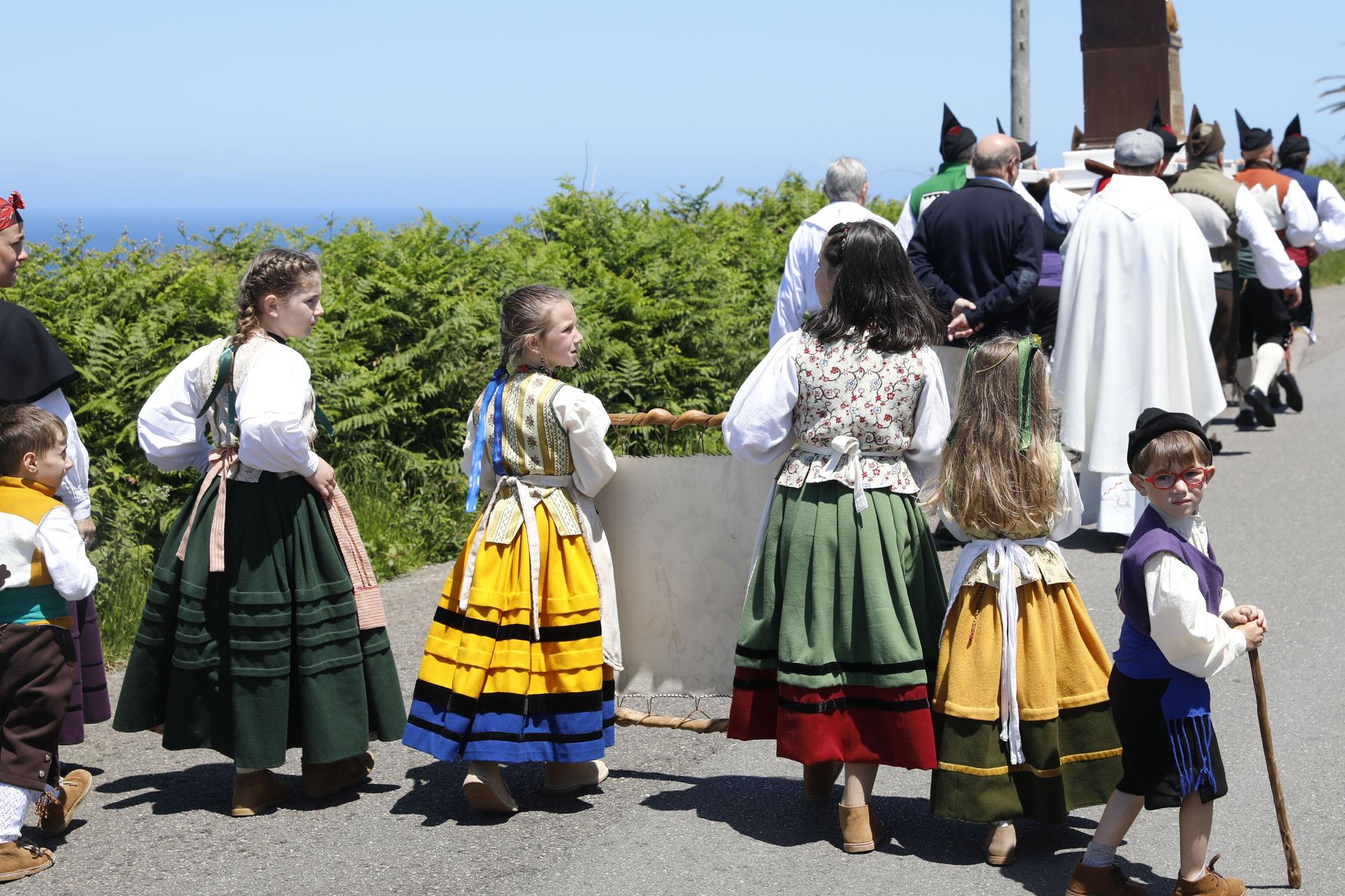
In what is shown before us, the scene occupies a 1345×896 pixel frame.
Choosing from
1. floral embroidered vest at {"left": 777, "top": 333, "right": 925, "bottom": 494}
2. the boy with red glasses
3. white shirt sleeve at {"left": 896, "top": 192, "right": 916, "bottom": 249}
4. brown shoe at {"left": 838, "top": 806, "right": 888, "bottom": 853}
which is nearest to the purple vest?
the boy with red glasses

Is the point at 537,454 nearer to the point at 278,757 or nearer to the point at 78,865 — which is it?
the point at 278,757

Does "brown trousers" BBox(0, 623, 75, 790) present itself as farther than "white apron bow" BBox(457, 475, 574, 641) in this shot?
No

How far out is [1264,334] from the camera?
1128 centimetres

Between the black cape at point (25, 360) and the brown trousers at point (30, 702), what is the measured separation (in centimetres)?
88

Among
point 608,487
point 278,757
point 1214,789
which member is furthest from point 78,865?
point 1214,789

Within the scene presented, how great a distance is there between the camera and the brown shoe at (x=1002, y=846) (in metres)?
4.25

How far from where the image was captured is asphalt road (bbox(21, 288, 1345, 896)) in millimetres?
4258

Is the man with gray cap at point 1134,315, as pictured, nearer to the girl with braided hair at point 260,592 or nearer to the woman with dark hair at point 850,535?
the woman with dark hair at point 850,535

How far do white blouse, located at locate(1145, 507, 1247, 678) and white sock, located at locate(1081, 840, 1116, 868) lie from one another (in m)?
0.53

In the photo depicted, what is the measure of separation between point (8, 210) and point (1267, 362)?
9.27 metres

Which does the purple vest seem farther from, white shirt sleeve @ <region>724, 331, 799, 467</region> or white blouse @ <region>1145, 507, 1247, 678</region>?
white shirt sleeve @ <region>724, 331, 799, 467</region>

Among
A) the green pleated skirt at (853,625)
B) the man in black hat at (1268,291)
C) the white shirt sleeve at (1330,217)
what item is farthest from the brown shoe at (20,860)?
the white shirt sleeve at (1330,217)

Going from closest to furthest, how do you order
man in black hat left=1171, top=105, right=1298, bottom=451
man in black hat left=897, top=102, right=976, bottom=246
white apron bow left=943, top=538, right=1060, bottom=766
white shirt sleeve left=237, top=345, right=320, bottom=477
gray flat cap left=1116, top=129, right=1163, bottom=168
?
white apron bow left=943, top=538, right=1060, bottom=766 → white shirt sleeve left=237, top=345, right=320, bottom=477 → gray flat cap left=1116, top=129, right=1163, bottom=168 → man in black hat left=897, top=102, right=976, bottom=246 → man in black hat left=1171, top=105, right=1298, bottom=451

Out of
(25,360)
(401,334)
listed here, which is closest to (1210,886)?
(25,360)
